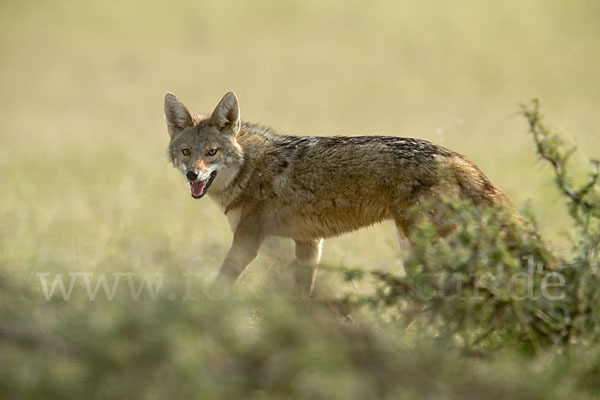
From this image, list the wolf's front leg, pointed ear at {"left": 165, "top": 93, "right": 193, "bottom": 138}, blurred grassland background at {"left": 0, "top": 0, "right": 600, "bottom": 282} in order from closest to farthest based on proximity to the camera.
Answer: the wolf's front leg → pointed ear at {"left": 165, "top": 93, "right": 193, "bottom": 138} → blurred grassland background at {"left": 0, "top": 0, "right": 600, "bottom": 282}

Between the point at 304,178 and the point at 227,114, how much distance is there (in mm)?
1094

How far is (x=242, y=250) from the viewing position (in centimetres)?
683

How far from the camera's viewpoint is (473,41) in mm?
34406

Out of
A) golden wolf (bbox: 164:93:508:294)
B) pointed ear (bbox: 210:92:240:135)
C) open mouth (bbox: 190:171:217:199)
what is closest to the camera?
golden wolf (bbox: 164:93:508:294)

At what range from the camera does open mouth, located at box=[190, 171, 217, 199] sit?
23.1ft

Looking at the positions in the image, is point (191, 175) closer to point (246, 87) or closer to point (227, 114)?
point (227, 114)

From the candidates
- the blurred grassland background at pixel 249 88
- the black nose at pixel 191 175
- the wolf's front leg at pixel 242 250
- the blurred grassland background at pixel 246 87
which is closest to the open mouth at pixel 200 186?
the black nose at pixel 191 175

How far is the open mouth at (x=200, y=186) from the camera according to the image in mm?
7047

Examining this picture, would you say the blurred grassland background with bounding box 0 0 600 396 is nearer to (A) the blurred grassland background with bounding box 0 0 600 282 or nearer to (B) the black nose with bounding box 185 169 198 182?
(A) the blurred grassland background with bounding box 0 0 600 282

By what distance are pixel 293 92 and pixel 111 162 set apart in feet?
42.3

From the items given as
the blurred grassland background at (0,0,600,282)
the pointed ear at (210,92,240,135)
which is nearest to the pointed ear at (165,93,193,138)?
the pointed ear at (210,92,240,135)

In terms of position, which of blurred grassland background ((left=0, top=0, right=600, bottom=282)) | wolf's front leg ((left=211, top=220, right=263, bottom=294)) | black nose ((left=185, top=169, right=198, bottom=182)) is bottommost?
wolf's front leg ((left=211, top=220, right=263, bottom=294))

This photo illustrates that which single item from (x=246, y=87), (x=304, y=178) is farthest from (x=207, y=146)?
(x=246, y=87)

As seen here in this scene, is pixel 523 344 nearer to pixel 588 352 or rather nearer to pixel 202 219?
pixel 588 352
